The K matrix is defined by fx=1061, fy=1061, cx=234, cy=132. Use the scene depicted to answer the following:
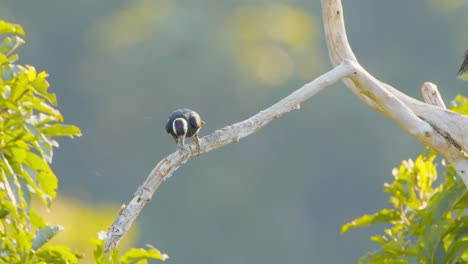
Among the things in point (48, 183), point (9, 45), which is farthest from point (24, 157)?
point (9, 45)

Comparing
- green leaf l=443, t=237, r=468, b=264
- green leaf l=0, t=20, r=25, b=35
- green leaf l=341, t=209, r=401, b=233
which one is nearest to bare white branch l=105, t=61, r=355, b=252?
green leaf l=0, t=20, r=25, b=35

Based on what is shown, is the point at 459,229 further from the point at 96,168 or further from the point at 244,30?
the point at 244,30

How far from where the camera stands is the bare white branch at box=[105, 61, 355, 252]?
13.6ft

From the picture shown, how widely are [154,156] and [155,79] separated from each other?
5858 mm

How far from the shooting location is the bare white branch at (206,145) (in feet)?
13.6

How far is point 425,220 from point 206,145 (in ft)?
4.96

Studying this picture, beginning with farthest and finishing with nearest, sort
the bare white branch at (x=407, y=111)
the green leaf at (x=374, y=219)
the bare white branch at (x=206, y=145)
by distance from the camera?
the green leaf at (x=374, y=219), the bare white branch at (x=407, y=111), the bare white branch at (x=206, y=145)

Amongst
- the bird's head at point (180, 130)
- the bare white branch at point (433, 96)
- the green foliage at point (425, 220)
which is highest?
the bare white branch at point (433, 96)

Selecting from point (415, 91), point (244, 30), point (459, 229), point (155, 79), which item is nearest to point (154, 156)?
point (155, 79)

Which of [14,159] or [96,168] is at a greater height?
[96,168]

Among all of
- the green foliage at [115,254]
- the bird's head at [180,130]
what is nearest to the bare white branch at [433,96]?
the bird's head at [180,130]

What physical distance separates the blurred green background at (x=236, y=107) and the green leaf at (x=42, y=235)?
22.7 m

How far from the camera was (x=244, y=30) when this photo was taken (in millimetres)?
45375

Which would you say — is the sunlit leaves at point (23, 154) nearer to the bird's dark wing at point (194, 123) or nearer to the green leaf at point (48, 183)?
the green leaf at point (48, 183)
